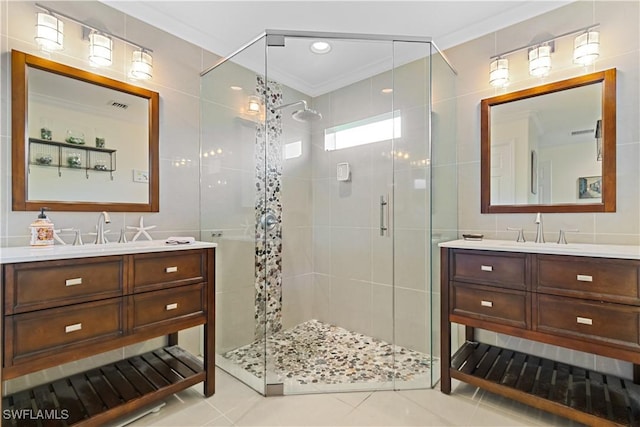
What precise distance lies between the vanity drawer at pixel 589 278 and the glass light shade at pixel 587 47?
4.00 ft

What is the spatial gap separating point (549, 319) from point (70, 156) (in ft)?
8.96

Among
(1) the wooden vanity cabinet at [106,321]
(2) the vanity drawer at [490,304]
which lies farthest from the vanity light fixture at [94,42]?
(2) the vanity drawer at [490,304]

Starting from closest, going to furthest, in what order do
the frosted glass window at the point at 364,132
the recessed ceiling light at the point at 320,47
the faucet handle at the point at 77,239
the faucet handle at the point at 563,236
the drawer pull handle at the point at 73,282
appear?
the drawer pull handle at the point at 73,282
the faucet handle at the point at 77,239
the faucet handle at the point at 563,236
the recessed ceiling light at the point at 320,47
the frosted glass window at the point at 364,132

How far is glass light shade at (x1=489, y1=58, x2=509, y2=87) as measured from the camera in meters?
2.14

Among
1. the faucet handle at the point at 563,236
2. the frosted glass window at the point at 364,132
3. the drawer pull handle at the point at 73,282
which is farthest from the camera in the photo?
the frosted glass window at the point at 364,132

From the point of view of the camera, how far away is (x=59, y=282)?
1341mm

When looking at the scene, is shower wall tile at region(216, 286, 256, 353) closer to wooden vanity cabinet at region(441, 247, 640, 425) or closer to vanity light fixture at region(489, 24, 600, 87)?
wooden vanity cabinet at region(441, 247, 640, 425)

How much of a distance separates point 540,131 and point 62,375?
3.22m

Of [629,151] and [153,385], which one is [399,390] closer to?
[153,385]

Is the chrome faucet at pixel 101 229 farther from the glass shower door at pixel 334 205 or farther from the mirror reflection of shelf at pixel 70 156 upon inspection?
the glass shower door at pixel 334 205

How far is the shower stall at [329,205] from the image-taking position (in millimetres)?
2209

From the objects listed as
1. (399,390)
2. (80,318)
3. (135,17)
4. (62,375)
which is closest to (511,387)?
(399,390)

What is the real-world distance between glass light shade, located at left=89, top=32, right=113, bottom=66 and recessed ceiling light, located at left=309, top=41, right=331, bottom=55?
130 centimetres

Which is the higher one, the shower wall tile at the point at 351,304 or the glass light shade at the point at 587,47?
the glass light shade at the point at 587,47
